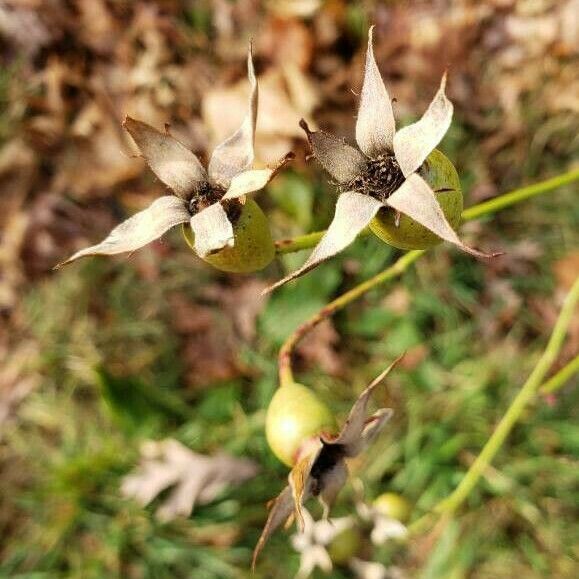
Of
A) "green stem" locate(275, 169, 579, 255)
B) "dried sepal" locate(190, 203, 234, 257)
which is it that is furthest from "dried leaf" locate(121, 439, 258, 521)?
"dried sepal" locate(190, 203, 234, 257)

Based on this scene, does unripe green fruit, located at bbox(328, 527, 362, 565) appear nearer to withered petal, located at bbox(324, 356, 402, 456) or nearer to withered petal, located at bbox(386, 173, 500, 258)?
withered petal, located at bbox(324, 356, 402, 456)

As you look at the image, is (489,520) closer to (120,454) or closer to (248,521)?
(248,521)

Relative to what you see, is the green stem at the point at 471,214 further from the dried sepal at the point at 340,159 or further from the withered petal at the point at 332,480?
the withered petal at the point at 332,480

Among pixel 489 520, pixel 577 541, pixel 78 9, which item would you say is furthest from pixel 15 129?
pixel 577 541

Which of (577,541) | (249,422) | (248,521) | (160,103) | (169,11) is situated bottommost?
(577,541)

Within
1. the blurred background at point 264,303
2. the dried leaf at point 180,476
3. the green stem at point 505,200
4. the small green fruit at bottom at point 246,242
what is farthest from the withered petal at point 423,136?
the dried leaf at point 180,476
